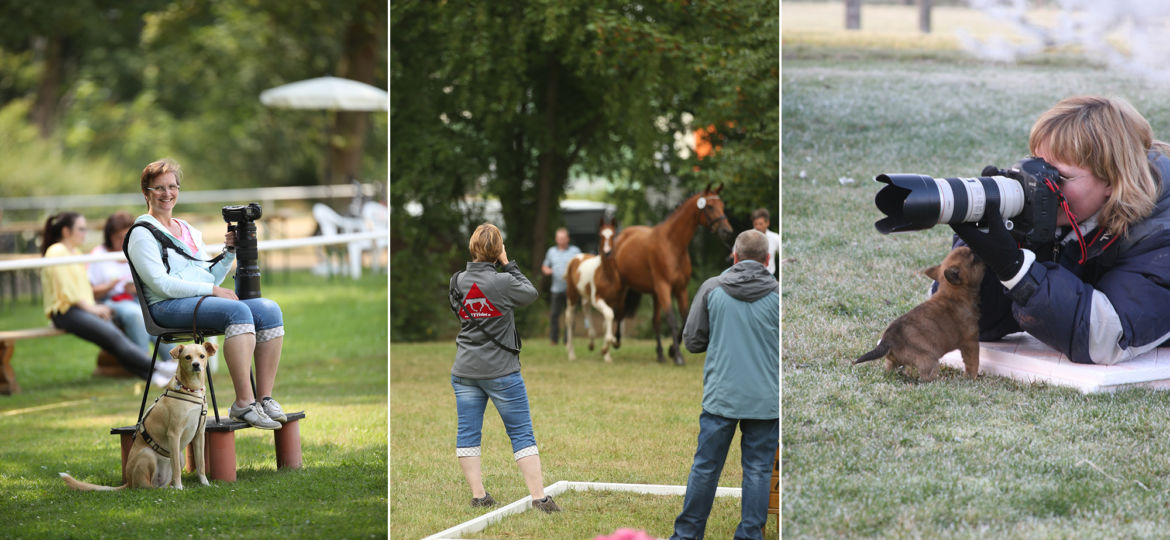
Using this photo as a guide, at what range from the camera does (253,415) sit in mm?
4926

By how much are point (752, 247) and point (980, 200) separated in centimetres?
108

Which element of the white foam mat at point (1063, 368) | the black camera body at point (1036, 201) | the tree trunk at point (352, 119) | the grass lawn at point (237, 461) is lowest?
the grass lawn at point (237, 461)

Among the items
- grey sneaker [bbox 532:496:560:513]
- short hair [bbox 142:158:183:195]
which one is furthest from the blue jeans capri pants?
grey sneaker [bbox 532:496:560:513]

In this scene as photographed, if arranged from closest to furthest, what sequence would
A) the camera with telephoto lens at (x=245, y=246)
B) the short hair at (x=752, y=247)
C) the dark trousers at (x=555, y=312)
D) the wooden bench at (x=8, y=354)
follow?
the short hair at (x=752, y=247), the camera with telephoto lens at (x=245, y=246), the dark trousers at (x=555, y=312), the wooden bench at (x=8, y=354)

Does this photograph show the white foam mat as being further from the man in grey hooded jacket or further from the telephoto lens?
the man in grey hooded jacket

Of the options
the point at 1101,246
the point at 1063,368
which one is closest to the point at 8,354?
the point at 1063,368

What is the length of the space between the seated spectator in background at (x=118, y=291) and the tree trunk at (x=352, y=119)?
33.0 ft

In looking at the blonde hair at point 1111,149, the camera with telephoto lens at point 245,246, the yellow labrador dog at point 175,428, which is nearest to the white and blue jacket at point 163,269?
the camera with telephoto lens at point 245,246

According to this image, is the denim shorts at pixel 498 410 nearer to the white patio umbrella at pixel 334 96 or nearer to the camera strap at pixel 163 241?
the camera strap at pixel 163 241

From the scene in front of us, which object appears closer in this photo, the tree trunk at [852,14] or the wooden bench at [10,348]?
the wooden bench at [10,348]

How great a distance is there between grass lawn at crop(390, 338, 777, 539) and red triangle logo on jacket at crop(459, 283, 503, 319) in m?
0.82

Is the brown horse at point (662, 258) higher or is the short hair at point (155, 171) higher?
the short hair at point (155, 171)

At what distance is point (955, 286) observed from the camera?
5281 mm

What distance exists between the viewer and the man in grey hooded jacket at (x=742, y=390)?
169 inches
